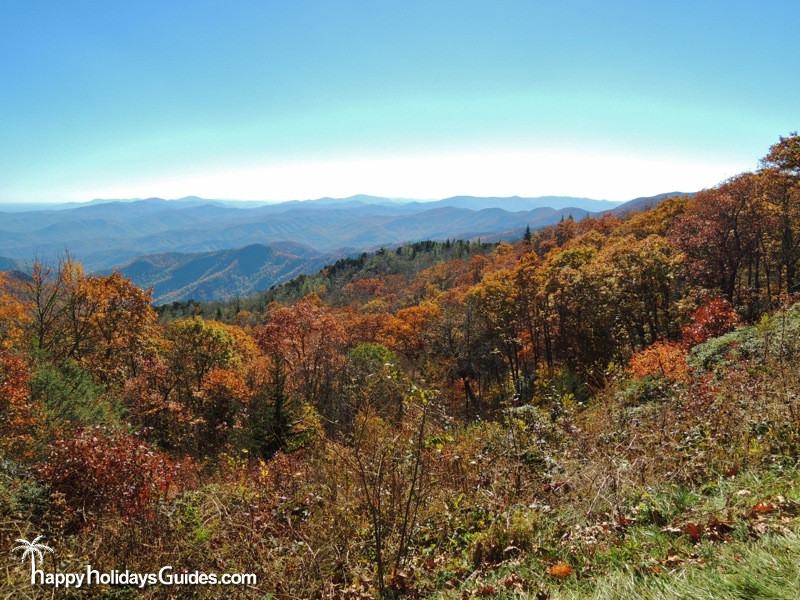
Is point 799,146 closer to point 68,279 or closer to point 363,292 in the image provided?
point 68,279

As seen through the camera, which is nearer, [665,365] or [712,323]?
[665,365]

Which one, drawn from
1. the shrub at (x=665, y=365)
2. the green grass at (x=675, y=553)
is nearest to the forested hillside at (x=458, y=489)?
the green grass at (x=675, y=553)

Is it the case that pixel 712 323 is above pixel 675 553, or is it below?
below

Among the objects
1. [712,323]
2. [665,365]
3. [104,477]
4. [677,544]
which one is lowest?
[665,365]

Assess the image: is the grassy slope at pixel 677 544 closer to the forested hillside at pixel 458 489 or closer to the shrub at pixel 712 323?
the forested hillside at pixel 458 489

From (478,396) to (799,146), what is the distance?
27227 mm

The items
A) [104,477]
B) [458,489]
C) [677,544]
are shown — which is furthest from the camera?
[104,477]

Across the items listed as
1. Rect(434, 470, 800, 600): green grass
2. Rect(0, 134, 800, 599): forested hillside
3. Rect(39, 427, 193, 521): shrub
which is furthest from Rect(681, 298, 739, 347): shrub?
Rect(39, 427, 193, 521): shrub

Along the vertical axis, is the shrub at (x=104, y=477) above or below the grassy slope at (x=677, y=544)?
below

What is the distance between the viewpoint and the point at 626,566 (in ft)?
11.6

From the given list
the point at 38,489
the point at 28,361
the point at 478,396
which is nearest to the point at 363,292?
the point at 478,396

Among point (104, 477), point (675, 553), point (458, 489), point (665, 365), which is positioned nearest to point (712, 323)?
point (665, 365)

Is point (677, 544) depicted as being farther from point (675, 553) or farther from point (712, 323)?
point (712, 323)

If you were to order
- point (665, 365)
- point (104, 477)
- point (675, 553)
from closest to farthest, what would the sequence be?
1. point (675, 553)
2. point (104, 477)
3. point (665, 365)
